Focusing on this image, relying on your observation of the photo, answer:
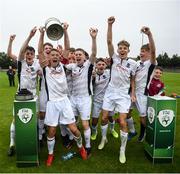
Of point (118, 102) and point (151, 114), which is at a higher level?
point (118, 102)

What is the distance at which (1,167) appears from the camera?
19.3ft

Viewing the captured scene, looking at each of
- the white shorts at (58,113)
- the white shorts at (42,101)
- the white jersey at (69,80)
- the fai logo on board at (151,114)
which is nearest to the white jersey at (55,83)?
the white shorts at (58,113)

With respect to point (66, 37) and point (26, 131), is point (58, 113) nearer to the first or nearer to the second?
point (26, 131)

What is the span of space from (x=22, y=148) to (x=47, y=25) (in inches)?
106

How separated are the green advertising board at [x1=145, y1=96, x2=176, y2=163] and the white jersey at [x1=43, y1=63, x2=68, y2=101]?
6.11ft

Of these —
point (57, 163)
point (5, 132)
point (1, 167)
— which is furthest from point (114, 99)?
point (5, 132)

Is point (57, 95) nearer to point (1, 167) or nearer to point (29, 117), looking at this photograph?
point (29, 117)

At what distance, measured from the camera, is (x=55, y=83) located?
609 centimetres

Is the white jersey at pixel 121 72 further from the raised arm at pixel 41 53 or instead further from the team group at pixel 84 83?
the raised arm at pixel 41 53

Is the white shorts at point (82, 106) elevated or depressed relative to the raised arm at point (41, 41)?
depressed

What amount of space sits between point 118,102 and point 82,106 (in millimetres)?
810

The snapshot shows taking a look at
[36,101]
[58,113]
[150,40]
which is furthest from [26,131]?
[150,40]

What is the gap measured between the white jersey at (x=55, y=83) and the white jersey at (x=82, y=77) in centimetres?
44

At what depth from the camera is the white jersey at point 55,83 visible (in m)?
6.10
